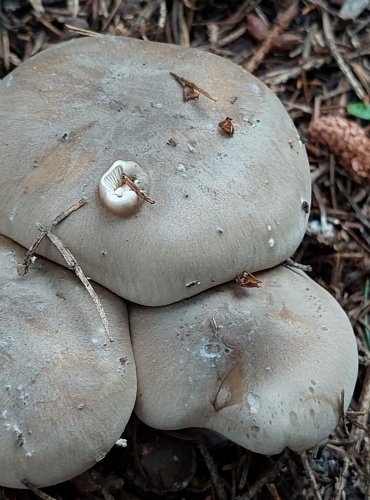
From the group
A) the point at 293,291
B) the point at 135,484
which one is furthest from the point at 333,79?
the point at 135,484

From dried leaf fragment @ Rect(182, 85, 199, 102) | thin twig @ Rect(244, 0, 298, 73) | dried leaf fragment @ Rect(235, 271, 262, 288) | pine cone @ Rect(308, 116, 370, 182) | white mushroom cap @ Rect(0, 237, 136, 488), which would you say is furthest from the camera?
thin twig @ Rect(244, 0, 298, 73)

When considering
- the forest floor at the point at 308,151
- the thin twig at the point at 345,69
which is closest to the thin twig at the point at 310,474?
the forest floor at the point at 308,151

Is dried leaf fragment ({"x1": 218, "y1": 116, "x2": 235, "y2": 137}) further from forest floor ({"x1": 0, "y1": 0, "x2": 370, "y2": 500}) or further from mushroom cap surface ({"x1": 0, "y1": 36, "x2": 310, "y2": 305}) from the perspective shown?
forest floor ({"x1": 0, "y1": 0, "x2": 370, "y2": 500})

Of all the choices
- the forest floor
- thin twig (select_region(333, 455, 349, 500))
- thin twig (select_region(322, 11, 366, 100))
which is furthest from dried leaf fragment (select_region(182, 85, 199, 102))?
thin twig (select_region(333, 455, 349, 500))

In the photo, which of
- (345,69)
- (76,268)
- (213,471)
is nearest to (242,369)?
(213,471)

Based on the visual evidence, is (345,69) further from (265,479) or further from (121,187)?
(265,479)

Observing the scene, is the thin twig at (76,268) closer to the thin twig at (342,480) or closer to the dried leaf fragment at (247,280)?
the dried leaf fragment at (247,280)

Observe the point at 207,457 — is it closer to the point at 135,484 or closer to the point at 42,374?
the point at 135,484
